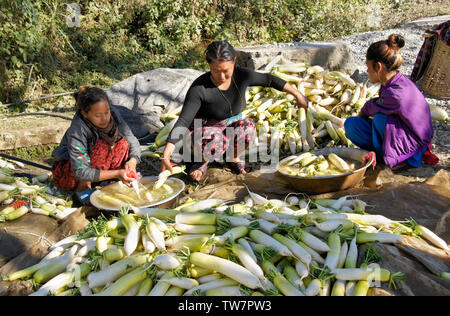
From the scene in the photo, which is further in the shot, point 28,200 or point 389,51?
point 28,200

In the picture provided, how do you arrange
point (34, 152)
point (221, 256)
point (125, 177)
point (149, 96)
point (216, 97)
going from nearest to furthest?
1. point (221, 256)
2. point (125, 177)
3. point (216, 97)
4. point (34, 152)
5. point (149, 96)

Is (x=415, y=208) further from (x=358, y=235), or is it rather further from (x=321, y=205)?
(x=358, y=235)

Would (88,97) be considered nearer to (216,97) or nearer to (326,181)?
(216,97)

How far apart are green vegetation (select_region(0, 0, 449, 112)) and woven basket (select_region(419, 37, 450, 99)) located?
15.3 feet

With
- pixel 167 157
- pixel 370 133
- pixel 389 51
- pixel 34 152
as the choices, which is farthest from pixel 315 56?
pixel 34 152

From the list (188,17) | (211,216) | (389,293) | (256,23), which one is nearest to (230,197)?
(211,216)

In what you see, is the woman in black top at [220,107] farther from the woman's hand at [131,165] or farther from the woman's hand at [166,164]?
the woman's hand at [131,165]

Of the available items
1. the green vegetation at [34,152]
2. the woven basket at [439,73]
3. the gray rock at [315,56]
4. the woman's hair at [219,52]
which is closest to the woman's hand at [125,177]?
the woman's hair at [219,52]

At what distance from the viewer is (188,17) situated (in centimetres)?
881

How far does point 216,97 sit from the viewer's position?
3.57 m

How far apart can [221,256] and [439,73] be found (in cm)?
489

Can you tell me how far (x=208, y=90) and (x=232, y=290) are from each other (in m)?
2.21

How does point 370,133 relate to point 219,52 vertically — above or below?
below

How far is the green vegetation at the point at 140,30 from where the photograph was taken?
6.14 metres
